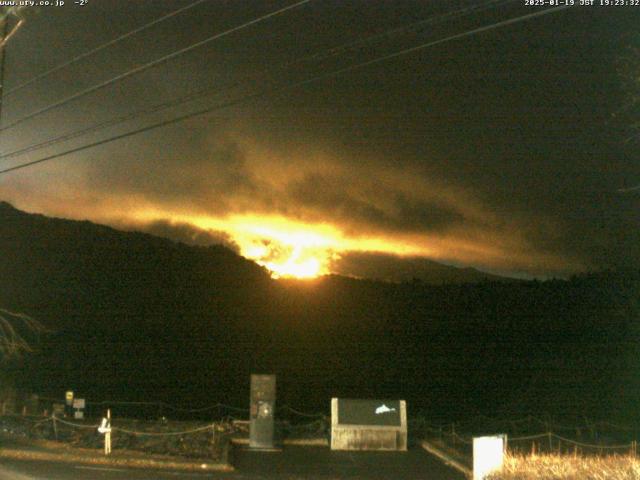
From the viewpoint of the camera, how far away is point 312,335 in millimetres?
89125

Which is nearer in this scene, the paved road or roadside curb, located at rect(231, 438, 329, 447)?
the paved road

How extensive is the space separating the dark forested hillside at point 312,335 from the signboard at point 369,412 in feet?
90.9

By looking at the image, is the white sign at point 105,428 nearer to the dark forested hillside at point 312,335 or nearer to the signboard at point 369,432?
the signboard at point 369,432

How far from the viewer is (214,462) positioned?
64.8 feet

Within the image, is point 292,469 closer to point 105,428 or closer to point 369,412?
point 105,428

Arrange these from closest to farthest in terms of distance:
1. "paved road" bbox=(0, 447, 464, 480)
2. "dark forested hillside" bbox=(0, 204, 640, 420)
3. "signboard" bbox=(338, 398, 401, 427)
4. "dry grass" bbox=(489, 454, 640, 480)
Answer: "dry grass" bbox=(489, 454, 640, 480) → "paved road" bbox=(0, 447, 464, 480) → "signboard" bbox=(338, 398, 401, 427) → "dark forested hillside" bbox=(0, 204, 640, 420)

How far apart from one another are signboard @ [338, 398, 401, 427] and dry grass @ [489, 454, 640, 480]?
11466mm

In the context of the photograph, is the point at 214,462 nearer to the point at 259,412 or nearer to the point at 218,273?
the point at 259,412

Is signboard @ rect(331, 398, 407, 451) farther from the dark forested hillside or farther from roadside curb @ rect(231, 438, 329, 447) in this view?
the dark forested hillside

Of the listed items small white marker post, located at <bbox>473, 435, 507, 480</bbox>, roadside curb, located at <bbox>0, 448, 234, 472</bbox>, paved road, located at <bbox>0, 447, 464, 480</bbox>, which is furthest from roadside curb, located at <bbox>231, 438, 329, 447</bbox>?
small white marker post, located at <bbox>473, 435, 507, 480</bbox>

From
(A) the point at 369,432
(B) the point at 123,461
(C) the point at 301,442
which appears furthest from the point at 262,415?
(B) the point at 123,461

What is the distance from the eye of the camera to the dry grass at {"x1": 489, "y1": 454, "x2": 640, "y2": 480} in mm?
10844

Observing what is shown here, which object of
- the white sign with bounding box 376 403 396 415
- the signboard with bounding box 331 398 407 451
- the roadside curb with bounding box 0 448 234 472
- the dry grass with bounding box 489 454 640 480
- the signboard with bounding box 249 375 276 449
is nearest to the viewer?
the dry grass with bounding box 489 454 640 480

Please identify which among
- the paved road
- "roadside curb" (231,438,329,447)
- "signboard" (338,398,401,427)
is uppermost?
"signboard" (338,398,401,427)
